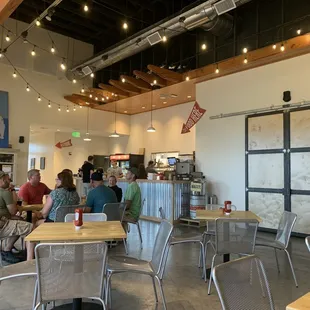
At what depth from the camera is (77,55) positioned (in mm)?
11336

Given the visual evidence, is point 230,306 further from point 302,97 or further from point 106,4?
point 106,4

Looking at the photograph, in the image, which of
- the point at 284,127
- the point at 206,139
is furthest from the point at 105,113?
the point at 284,127

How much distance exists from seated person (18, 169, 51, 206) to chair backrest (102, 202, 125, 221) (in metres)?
1.45

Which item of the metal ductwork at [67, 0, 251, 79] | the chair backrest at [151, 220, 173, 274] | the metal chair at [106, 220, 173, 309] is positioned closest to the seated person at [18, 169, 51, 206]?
the metal chair at [106, 220, 173, 309]

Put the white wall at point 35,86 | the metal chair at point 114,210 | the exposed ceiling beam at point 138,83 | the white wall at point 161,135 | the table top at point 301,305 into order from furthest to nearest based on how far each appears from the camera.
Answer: the white wall at point 161,135 < the white wall at point 35,86 < the exposed ceiling beam at point 138,83 < the metal chair at point 114,210 < the table top at point 301,305

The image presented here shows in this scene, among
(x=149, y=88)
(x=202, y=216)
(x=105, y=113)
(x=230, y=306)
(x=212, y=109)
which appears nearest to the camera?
(x=230, y=306)

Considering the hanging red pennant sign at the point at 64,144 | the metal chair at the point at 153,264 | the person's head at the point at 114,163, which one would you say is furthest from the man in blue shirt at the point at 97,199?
the hanging red pennant sign at the point at 64,144

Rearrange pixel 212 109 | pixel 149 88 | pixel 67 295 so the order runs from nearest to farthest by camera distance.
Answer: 1. pixel 67 295
2. pixel 212 109
3. pixel 149 88

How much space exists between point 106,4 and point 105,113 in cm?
467

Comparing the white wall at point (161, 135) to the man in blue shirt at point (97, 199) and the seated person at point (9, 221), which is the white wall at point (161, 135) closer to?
the man in blue shirt at point (97, 199)

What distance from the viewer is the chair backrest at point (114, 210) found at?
4.31 m

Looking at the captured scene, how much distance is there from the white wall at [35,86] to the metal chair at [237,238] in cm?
833

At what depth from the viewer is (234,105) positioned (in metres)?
7.76

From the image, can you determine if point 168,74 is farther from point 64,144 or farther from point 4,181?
point 64,144
